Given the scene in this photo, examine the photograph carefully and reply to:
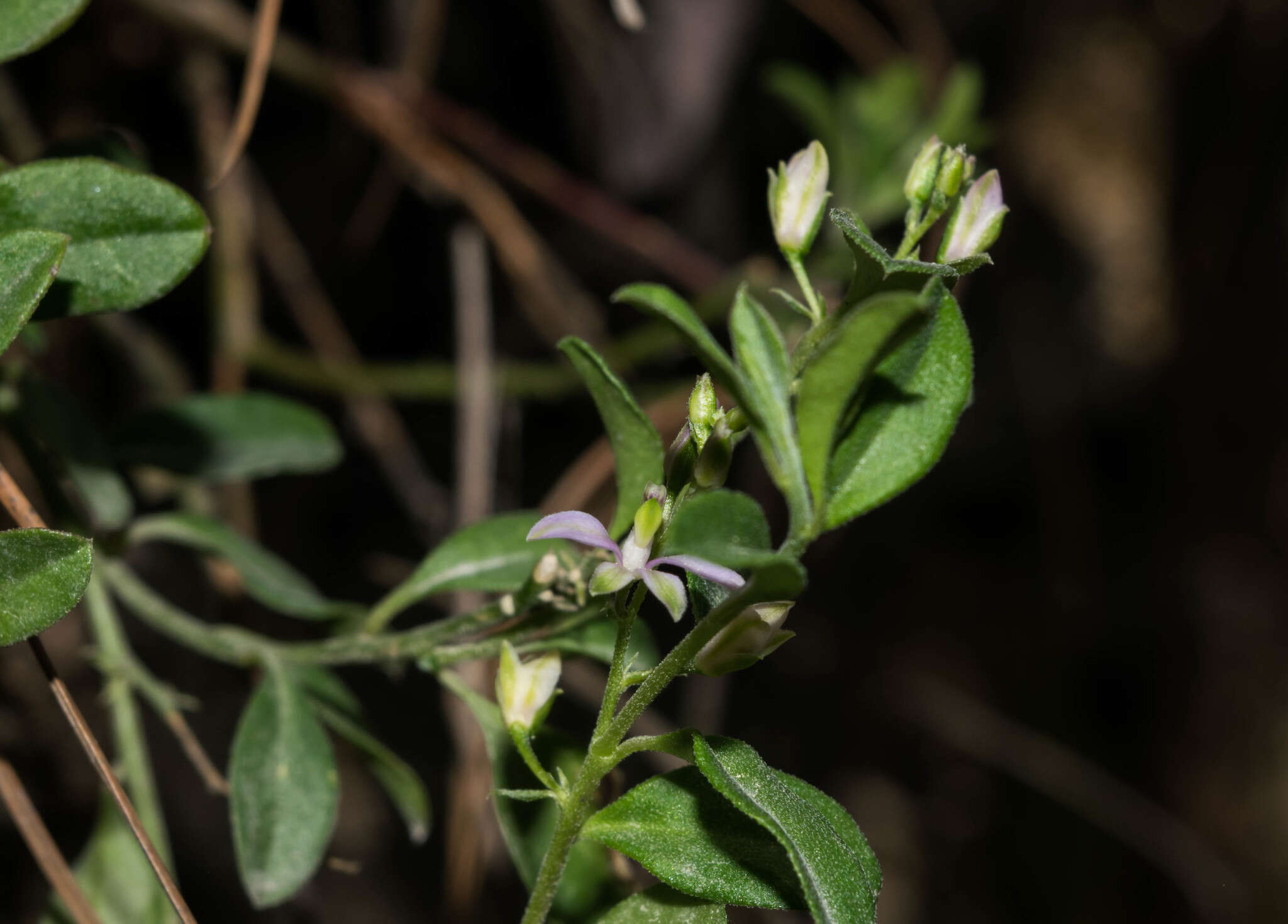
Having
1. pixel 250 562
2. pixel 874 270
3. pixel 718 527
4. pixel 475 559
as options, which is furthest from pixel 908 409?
pixel 250 562

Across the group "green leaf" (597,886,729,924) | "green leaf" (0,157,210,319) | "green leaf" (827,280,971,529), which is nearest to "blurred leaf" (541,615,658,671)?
"green leaf" (597,886,729,924)

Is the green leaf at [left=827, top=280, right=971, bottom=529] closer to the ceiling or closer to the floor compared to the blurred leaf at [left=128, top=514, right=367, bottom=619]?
closer to the ceiling

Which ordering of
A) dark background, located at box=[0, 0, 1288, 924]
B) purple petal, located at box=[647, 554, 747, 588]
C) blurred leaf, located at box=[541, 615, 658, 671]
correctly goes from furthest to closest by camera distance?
1. dark background, located at box=[0, 0, 1288, 924]
2. blurred leaf, located at box=[541, 615, 658, 671]
3. purple petal, located at box=[647, 554, 747, 588]

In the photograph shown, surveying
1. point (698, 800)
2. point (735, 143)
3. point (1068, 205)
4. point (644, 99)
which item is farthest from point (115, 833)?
point (1068, 205)

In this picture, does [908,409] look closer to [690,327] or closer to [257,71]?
[690,327]

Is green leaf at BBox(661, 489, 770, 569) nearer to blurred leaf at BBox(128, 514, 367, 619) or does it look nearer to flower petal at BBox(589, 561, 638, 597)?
flower petal at BBox(589, 561, 638, 597)

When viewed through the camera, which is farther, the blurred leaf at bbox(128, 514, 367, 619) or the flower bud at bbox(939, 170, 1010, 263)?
the blurred leaf at bbox(128, 514, 367, 619)

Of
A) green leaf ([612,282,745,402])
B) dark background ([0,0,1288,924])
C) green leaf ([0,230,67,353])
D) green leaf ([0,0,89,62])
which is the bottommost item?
dark background ([0,0,1288,924])

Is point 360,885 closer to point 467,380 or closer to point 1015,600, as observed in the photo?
point 467,380
